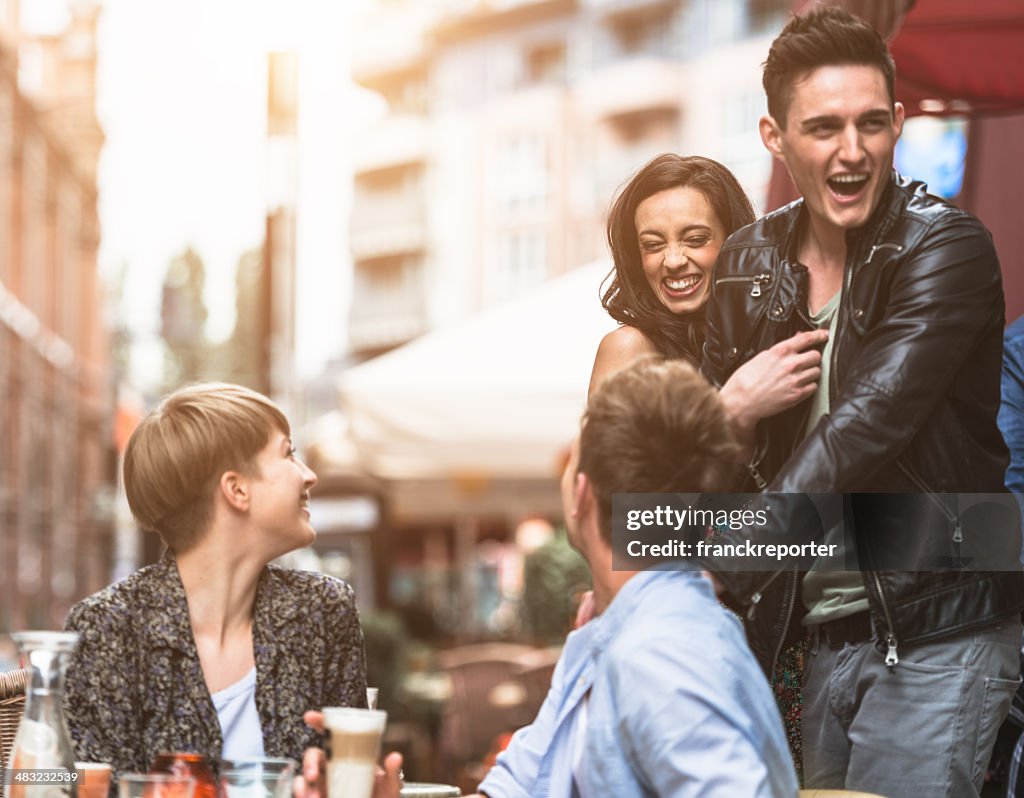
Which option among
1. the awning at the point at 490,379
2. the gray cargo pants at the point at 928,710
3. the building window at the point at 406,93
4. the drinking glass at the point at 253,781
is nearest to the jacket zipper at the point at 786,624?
Result: the gray cargo pants at the point at 928,710

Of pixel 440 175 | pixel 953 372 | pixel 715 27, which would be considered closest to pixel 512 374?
pixel 953 372

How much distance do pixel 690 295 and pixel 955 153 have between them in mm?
3061

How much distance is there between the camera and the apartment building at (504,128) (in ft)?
130

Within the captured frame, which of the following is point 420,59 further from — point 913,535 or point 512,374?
point 913,535

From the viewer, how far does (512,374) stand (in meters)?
7.02

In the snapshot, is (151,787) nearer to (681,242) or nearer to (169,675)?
(169,675)

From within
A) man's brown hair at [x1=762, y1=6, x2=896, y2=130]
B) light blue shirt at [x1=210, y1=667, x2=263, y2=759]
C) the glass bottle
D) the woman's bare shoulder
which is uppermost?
man's brown hair at [x1=762, y1=6, x2=896, y2=130]

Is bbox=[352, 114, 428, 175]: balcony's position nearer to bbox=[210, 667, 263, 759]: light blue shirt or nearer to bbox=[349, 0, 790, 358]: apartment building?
bbox=[349, 0, 790, 358]: apartment building

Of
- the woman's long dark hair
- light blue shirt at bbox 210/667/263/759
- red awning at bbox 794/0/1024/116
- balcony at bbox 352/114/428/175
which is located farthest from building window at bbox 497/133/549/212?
light blue shirt at bbox 210/667/263/759

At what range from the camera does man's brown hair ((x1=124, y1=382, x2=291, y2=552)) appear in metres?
2.83

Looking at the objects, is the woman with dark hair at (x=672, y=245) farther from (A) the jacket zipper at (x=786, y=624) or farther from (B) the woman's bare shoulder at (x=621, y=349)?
(A) the jacket zipper at (x=786, y=624)

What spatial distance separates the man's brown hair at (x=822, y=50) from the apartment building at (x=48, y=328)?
20079 millimetres

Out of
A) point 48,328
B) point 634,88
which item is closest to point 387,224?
point 634,88

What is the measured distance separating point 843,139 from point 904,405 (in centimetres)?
50
